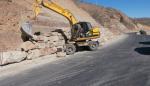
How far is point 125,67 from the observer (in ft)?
58.5

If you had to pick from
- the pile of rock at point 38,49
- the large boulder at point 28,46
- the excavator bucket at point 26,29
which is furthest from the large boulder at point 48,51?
the excavator bucket at point 26,29

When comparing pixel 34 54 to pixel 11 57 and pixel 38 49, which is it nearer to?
pixel 38 49

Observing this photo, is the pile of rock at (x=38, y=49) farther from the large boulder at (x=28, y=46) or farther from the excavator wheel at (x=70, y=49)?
the excavator wheel at (x=70, y=49)

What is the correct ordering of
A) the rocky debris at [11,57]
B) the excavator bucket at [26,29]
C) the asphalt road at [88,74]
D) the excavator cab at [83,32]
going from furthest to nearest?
the excavator cab at [83,32], the excavator bucket at [26,29], the rocky debris at [11,57], the asphalt road at [88,74]

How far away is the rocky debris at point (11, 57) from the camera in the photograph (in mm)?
19105

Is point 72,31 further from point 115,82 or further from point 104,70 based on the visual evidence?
point 115,82

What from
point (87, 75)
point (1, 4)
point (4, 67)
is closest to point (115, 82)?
point (87, 75)

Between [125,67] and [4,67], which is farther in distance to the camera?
[4,67]

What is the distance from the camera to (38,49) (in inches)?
922

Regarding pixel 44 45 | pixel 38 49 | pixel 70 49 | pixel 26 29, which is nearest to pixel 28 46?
pixel 38 49

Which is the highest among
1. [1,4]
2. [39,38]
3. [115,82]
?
[1,4]

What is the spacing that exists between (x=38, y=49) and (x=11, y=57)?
Answer: 12.8 ft

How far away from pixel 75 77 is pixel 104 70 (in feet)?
7.30

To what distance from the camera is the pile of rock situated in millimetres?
19731
